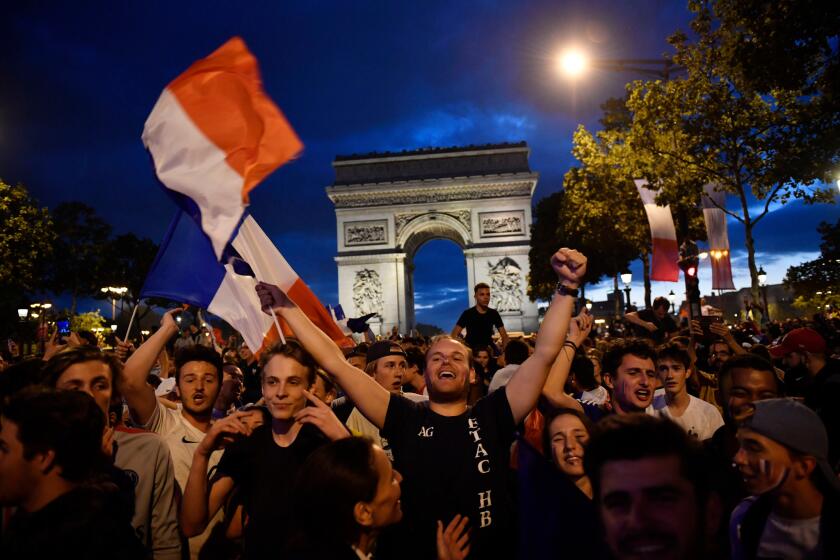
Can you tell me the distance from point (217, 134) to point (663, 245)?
559 inches

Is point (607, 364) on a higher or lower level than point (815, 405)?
higher

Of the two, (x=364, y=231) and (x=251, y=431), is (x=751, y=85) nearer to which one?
(x=251, y=431)

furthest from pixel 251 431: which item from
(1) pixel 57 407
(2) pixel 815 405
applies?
(2) pixel 815 405

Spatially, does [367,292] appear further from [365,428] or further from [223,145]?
[223,145]

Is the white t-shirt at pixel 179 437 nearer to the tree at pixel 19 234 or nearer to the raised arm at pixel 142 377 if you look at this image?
the raised arm at pixel 142 377

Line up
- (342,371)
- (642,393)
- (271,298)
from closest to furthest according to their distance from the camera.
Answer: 1. (342,371)
2. (271,298)
3. (642,393)

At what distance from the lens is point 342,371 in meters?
2.94

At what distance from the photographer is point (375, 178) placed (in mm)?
43125

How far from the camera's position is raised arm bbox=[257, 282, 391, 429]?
2.87 metres

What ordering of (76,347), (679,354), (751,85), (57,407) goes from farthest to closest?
(751,85) → (679,354) → (76,347) → (57,407)

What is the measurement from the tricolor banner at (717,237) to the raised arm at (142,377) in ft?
47.6

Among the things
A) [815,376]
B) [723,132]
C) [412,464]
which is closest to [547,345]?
[412,464]

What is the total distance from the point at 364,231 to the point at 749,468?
40218 mm

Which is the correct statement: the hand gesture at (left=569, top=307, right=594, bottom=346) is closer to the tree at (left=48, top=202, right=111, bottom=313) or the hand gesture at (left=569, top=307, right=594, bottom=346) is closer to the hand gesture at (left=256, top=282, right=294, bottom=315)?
the hand gesture at (left=256, top=282, right=294, bottom=315)
